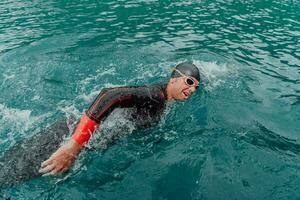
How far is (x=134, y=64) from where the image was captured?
11.1 meters

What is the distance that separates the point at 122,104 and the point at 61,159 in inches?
49.9

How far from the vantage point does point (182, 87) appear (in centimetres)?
635

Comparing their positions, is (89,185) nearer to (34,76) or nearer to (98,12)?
(34,76)

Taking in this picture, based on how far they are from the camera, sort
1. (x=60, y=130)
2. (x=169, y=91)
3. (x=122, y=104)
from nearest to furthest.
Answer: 1. (x=122, y=104)
2. (x=60, y=130)
3. (x=169, y=91)

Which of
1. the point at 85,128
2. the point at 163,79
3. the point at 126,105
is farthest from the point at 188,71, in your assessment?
the point at 163,79

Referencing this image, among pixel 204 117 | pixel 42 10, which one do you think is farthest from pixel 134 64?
pixel 42 10

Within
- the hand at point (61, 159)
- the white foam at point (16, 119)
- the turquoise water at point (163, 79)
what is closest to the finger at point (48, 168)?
the hand at point (61, 159)

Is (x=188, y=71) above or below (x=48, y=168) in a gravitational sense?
above

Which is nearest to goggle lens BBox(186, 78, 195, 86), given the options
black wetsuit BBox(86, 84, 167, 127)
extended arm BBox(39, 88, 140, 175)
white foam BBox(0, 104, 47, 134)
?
black wetsuit BBox(86, 84, 167, 127)

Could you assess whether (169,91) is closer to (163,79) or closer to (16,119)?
(163,79)

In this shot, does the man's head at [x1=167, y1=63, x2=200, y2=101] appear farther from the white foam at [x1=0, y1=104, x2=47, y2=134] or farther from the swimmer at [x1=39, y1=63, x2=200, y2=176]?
the white foam at [x1=0, y1=104, x2=47, y2=134]

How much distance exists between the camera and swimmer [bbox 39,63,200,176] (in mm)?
5098

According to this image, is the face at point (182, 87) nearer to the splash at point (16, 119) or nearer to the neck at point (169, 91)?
the neck at point (169, 91)

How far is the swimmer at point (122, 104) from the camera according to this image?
5098 mm
